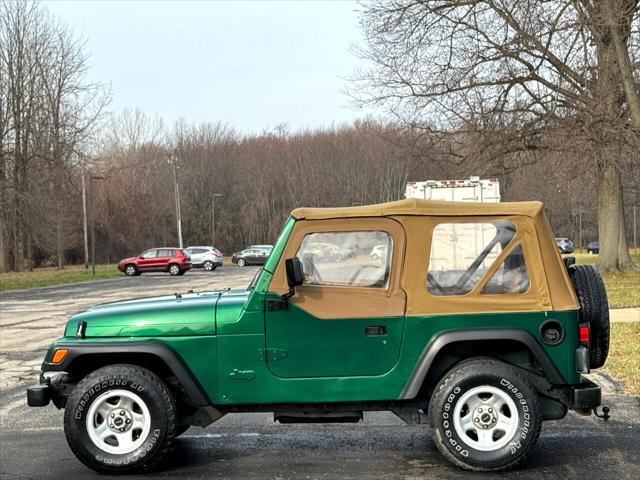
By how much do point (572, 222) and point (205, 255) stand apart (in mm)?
49087

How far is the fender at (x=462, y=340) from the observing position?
194 inches

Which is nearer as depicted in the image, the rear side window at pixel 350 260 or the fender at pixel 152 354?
the fender at pixel 152 354

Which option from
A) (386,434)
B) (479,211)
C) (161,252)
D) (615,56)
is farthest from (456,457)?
(161,252)

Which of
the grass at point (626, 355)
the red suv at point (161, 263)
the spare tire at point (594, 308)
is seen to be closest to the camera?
the spare tire at point (594, 308)

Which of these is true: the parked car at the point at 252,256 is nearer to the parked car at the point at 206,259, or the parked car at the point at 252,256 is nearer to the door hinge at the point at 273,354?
the parked car at the point at 206,259

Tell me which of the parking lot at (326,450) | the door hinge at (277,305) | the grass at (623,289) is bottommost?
the grass at (623,289)

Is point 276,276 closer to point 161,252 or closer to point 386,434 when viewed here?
point 386,434

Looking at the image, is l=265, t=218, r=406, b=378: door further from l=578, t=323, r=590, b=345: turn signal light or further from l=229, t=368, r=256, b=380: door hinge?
l=578, t=323, r=590, b=345: turn signal light

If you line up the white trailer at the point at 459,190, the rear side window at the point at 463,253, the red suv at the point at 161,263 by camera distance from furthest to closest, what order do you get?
the red suv at the point at 161,263
the white trailer at the point at 459,190
the rear side window at the point at 463,253

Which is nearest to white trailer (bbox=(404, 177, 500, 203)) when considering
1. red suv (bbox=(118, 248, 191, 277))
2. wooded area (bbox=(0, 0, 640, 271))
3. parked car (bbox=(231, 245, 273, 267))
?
wooded area (bbox=(0, 0, 640, 271))

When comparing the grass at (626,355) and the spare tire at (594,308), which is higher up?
the spare tire at (594,308)

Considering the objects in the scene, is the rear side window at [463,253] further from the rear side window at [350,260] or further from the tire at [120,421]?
the tire at [120,421]

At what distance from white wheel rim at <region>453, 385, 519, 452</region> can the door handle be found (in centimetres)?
70

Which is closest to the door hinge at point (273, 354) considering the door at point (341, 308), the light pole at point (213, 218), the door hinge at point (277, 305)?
the door at point (341, 308)
